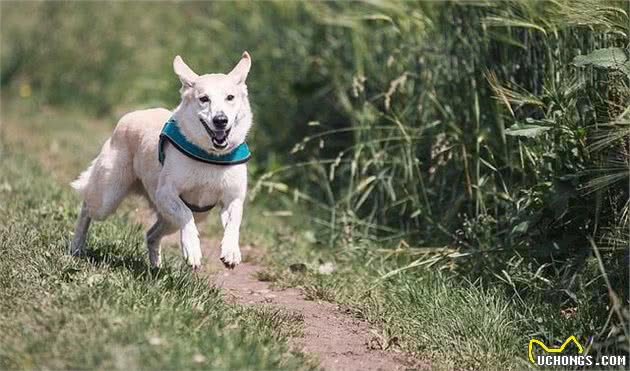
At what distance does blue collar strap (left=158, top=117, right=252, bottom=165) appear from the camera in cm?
530

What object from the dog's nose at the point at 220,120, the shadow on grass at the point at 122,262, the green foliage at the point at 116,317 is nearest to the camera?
the green foliage at the point at 116,317

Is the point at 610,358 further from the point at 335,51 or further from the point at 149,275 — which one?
the point at 335,51

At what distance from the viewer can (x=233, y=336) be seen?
4.53 m

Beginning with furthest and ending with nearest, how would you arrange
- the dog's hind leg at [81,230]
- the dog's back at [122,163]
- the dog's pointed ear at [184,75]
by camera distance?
the dog's hind leg at [81,230]
the dog's back at [122,163]
the dog's pointed ear at [184,75]

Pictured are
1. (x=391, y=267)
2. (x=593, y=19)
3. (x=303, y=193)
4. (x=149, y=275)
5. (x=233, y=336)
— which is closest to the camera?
(x=233, y=336)

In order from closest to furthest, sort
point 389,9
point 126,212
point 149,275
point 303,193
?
1. point 149,275
2. point 126,212
3. point 389,9
4. point 303,193

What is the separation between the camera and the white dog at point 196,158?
5.20 metres

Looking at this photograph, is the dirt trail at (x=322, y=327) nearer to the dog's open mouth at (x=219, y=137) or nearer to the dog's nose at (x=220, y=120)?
the dog's open mouth at (x=219, y=137)

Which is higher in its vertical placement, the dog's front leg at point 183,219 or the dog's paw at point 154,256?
the dog's front leg at point 183,219

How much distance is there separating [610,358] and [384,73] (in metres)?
3.81

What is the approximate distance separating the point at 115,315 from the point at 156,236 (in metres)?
1.63

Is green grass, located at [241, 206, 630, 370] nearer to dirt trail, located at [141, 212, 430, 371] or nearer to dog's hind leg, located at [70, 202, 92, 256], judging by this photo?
dirt trail, located at [141, 212, 430, 371]

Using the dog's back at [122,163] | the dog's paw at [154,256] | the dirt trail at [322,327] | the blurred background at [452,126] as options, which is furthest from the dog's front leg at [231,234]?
the blurred background at [452,126]

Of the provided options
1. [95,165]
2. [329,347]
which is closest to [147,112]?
[95,165]
